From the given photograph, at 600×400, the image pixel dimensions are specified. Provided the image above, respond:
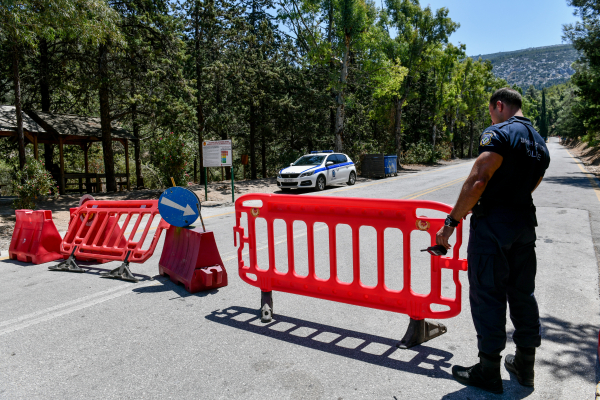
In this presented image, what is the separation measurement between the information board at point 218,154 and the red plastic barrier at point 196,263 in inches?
362

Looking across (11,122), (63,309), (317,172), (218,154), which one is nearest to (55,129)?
(11,122)

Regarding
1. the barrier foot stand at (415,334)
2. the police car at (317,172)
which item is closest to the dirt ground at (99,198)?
the police car at (317,172)

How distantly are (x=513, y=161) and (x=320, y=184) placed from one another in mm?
15540

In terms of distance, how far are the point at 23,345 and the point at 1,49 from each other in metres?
14.9

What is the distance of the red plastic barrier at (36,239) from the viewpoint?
6.72 m

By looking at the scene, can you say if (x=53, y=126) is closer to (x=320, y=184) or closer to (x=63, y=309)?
(x=320, y=184)

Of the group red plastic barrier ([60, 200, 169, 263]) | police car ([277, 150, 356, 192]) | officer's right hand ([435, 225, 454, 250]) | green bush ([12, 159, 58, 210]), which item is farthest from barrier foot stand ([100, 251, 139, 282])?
police car ([277, 150, 356, 192])

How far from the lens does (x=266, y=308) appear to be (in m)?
4.33

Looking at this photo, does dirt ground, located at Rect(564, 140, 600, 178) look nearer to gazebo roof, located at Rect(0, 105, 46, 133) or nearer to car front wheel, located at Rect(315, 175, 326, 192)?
car front wheel, located at Rect(315, 175, 326, 192)

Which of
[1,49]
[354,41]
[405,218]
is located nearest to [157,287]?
[405,218]

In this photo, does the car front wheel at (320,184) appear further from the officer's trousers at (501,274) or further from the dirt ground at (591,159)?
the officer's trousers at (501,274)

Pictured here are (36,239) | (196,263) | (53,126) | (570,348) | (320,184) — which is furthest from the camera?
(320,184)

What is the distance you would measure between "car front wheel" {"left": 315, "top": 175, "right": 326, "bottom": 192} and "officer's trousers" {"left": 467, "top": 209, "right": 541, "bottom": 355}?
1505 cm

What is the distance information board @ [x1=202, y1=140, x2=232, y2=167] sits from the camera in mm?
14602
